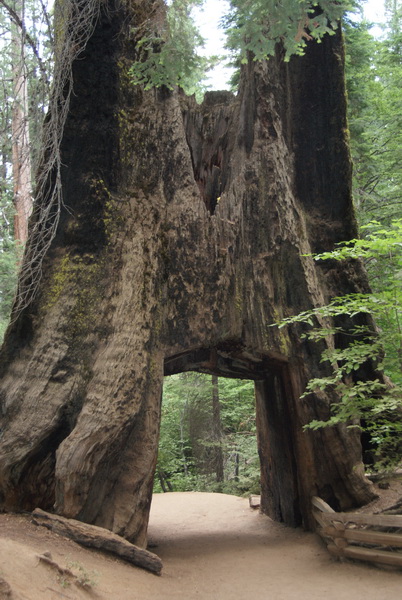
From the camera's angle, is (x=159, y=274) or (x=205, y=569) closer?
(x=205, y=569)

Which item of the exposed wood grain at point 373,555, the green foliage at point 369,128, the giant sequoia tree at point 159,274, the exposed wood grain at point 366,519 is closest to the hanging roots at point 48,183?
the giant sequoia tree at point 159,274

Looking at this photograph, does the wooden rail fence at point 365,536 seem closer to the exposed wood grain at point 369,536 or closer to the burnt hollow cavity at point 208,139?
the exposed wood grain at point 369,536

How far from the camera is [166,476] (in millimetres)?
22500

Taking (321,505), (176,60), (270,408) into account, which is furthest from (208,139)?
(321,505)

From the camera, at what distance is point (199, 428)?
20.8 meters

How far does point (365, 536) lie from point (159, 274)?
4.93 m

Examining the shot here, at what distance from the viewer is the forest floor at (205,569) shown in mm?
5137

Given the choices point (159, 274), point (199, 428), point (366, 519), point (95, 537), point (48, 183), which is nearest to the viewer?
point (95, 537)

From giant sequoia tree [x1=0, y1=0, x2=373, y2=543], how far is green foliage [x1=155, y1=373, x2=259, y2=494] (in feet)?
24.7

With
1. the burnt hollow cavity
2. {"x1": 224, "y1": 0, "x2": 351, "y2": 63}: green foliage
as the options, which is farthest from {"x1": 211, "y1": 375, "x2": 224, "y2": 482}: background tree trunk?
{"x1": 224, "y1": 0, "x2": 351, "y2": 63}: green foliage

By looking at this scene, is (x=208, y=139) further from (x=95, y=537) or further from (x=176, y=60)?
(x=95, y=537)

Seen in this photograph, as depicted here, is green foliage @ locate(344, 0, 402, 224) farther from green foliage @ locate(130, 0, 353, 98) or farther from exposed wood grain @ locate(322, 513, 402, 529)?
green foliage @ locate(130, 0, 353, 98)

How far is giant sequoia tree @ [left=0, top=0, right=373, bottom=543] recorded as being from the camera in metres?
7.58

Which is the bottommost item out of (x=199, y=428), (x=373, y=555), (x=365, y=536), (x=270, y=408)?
(x=373, y=555)
